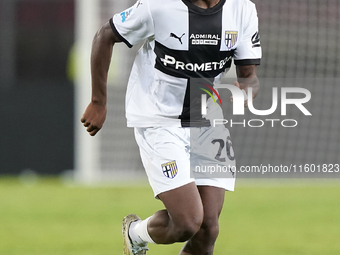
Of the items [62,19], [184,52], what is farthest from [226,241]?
[62,19]

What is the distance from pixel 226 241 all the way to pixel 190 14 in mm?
2566

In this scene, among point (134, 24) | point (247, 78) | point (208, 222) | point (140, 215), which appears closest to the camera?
point (134, 24)

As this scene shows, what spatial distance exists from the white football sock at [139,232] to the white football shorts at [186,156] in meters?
0.32

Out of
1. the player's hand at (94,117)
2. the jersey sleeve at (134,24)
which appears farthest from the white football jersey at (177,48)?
the player's hand at (94,117)

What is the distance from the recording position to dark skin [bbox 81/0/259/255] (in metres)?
3.75

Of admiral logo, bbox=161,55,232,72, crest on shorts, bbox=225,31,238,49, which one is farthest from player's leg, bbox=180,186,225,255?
crest on shorts, bbox=225,31,238,49

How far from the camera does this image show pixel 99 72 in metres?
3.86

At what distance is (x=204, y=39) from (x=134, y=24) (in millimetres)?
408

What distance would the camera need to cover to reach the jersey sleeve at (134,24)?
3.72m

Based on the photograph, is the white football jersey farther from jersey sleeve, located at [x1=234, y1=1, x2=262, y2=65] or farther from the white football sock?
the white football sock

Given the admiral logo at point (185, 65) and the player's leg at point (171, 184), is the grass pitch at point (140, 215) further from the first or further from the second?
the admiral logo at point (185, 65)

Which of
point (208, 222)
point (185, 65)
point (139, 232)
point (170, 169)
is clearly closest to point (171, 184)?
point (170, 169)

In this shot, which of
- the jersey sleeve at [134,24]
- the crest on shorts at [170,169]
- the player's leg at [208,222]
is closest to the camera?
the jersey sleeve at [134,24]

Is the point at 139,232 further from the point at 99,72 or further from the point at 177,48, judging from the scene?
the point at 177,48
